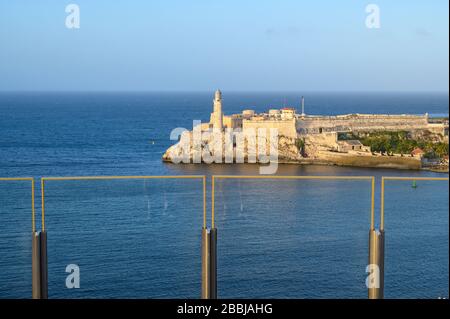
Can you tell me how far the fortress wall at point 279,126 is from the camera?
27516mm

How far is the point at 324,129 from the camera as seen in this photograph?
2892cm

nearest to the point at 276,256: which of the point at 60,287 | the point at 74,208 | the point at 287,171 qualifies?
the point at 60,287

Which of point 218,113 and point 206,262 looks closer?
point 206,262

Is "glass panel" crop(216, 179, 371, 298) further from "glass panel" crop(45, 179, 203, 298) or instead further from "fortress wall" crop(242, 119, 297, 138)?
"fortress wall" crop(242, 119, 297, 138)

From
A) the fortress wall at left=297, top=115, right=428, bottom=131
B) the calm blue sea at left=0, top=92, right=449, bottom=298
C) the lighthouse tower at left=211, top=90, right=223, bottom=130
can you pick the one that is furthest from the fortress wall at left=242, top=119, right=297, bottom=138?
the calm blue sea at left=0, top=92, right=449, bottom=298

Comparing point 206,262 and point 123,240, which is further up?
point 206,262

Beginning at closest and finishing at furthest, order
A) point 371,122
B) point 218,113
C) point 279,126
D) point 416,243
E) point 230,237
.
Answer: point 230,237 → point 416,243 → point 218,113 → point 279,126 → point 371,122

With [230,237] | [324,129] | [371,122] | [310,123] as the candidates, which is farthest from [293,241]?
[371,122]

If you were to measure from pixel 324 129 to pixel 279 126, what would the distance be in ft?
7.12

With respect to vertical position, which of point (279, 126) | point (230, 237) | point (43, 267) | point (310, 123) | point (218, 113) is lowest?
point (230, 237)

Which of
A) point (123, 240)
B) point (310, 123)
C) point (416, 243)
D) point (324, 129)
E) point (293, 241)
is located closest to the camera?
point (123, 240)

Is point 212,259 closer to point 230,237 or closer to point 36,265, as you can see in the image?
point 36,265

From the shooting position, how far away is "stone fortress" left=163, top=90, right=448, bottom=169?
25.4 m
